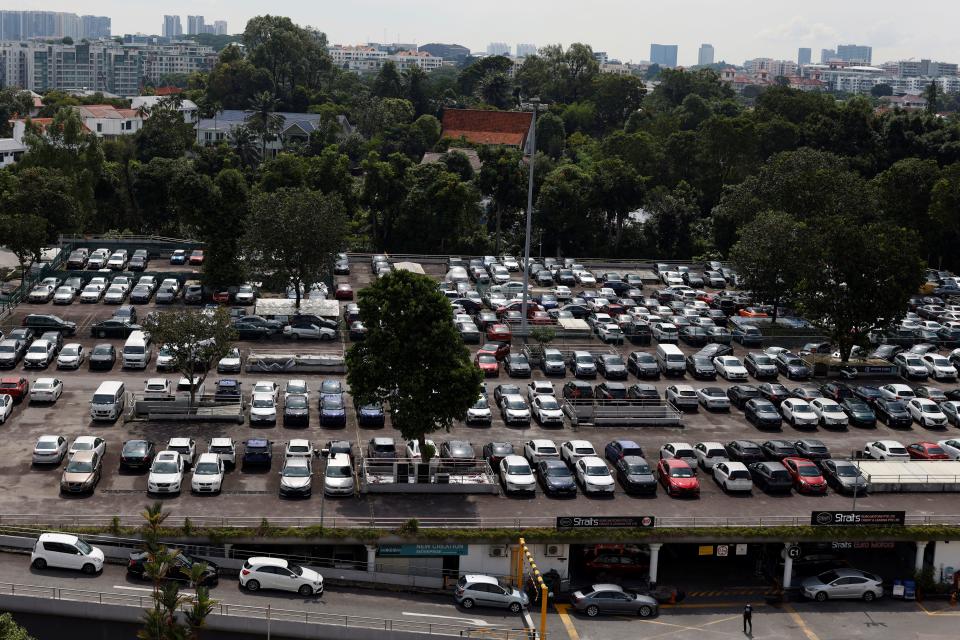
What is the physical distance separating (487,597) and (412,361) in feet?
31.6

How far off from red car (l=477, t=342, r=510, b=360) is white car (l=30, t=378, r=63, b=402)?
20.0 meters

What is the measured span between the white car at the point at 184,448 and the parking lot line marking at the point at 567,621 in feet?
48.4

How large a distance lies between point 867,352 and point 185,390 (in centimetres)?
3419

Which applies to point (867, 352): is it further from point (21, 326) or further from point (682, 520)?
point (21, 326)

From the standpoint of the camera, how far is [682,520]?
40438 mm

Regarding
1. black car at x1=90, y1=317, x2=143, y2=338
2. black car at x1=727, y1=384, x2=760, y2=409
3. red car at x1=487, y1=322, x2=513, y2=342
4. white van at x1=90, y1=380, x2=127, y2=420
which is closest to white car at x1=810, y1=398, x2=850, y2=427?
black car at x1=727, y1=384, x2=760, y2=409

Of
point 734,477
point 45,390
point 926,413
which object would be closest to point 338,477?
point 734,477

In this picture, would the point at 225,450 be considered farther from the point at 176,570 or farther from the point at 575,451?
the point at 575,451

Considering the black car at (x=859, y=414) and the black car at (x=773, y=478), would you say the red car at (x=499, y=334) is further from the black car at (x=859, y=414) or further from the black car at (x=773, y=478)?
the black car at (x=773, y=478)

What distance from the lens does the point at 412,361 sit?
42344mm

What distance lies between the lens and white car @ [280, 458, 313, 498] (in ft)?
133

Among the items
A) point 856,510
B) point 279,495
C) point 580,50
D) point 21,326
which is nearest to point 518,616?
point 279,495

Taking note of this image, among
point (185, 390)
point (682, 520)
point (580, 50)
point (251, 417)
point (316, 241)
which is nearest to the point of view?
point (682, 520)

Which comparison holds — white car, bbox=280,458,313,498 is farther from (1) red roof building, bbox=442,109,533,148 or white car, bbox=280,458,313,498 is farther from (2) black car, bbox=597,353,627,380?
(1) red roof building, bbox=442,109,533,148
